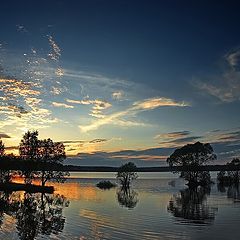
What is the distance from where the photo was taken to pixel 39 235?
3428 cm

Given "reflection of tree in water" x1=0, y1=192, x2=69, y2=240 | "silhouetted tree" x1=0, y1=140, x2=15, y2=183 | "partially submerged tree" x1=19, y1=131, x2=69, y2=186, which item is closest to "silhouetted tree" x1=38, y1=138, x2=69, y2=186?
"partially submerged tree" x1=19, y1=131, x2=69, y2=186

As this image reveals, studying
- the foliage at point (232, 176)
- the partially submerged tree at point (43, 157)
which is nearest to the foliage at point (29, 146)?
the partially submerged tree at point (43, 157)

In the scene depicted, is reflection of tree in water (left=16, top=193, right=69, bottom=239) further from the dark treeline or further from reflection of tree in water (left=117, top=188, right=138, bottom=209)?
the dark treeline

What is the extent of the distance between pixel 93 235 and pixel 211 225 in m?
13.9

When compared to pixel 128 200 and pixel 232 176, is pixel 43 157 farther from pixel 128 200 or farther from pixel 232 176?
pixel 232 176

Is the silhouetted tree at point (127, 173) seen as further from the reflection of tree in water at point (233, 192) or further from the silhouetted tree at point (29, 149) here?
the silhouetted tree at point (29, 149)

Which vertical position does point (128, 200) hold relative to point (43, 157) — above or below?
below

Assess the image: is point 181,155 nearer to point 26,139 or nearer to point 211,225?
point 26,139

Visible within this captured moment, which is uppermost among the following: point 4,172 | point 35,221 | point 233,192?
point 4,172

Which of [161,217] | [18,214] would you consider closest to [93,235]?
[161,217]

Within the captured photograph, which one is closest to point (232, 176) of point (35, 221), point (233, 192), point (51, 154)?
point (233, 192)

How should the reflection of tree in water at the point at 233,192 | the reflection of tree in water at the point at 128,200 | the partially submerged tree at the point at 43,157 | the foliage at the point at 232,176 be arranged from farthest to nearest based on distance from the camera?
1. the foliage at the point at 232,176
2. the partially submerged tree at the point at 43,157
3. the reflection of tree in water at the point at 233,192
4. the reflection of tree in water at the point at 128,200

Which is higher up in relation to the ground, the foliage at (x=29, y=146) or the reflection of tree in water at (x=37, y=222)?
the foliage at (x=29, y=146)

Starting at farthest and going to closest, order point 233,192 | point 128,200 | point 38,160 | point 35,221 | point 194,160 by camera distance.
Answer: point 194,160
point 233,192
point 38,160
point 128,200
point 35,221
